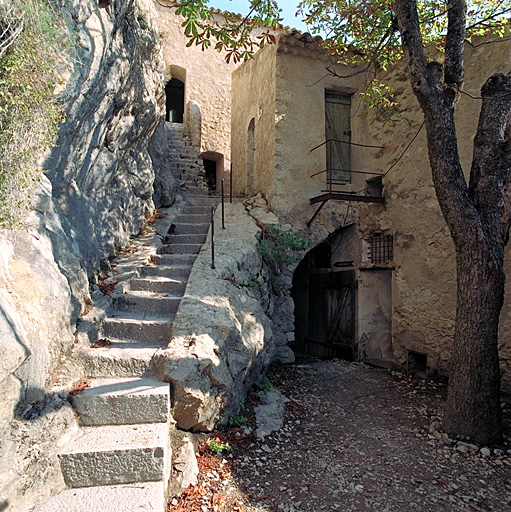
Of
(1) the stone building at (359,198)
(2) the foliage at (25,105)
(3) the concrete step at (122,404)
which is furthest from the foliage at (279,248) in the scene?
(2) the foliage at (25,105)

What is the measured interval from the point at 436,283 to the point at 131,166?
5.39 meters

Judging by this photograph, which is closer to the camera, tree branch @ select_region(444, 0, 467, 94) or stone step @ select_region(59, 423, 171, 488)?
stone step @ select_region(59, 423, 171, 488)

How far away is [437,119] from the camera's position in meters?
4.46

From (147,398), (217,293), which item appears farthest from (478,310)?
(147,398)

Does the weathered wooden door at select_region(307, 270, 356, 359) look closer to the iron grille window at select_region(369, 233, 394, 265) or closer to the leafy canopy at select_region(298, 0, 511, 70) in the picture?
the iron grille window at select_region(369, 233, 394, 265)

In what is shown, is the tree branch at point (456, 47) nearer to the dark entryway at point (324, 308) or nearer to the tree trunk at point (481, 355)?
the tree trunk at point (481, 355)

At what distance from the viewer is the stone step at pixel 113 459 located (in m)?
2.81

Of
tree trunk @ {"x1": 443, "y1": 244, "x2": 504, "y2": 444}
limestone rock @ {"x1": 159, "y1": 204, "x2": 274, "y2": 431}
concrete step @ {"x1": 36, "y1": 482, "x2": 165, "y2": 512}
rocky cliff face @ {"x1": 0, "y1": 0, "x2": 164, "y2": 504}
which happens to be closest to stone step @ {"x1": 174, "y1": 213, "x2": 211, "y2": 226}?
rocky cliff face @ {"x1": 0, "y1": 0, "x2": 164, "y2": 504}

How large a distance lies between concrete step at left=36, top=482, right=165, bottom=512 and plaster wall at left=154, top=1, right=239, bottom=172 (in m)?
11.8

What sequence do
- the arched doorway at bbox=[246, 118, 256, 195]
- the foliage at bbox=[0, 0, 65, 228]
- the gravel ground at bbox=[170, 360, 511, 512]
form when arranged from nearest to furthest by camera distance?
the foliage at bbox=[0, 0, 65, 228] → the gravel ground at bbox=[170, 360, 511, 512] → the arched doorway at bbox=[246, 118, 256, 195]

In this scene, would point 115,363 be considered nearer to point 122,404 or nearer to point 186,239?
point 122,404

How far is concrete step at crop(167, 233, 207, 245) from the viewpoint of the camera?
652 cm

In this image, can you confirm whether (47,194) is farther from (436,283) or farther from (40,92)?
(436,283)

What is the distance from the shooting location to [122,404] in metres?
3.25
